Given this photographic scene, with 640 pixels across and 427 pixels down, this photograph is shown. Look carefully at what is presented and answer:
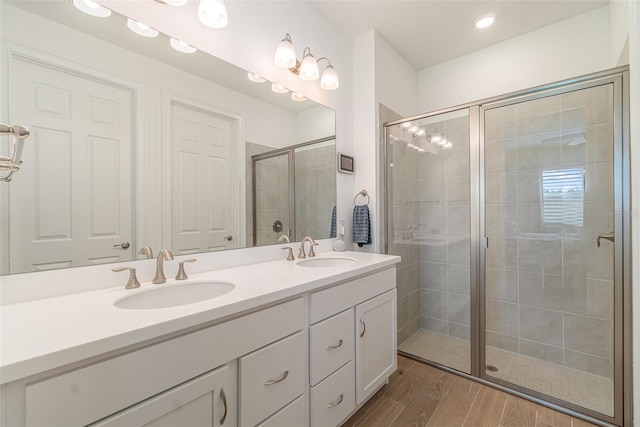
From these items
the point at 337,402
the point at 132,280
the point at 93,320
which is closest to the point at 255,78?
the point at 132,280

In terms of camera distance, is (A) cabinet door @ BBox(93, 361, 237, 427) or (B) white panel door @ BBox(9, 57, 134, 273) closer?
(A) cabinet door @ BBox(93, 361, 237, 427)

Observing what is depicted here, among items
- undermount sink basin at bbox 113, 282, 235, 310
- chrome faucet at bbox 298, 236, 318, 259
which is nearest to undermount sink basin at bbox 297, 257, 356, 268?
chrome faucet at bbox 298, 236, 318, 259

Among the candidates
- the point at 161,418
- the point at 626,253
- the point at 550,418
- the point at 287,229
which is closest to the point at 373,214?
the point at 287,229

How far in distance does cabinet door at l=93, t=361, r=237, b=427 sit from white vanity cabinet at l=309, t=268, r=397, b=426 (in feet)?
1.29

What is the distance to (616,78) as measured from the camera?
146 cm

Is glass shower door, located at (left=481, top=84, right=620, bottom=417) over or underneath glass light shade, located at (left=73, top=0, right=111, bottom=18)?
underneath

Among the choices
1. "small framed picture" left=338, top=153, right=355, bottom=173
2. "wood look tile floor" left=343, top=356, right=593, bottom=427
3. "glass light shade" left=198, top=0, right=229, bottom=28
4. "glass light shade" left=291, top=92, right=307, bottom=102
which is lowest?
"wood look tile floor" left=343, top=356, right=593, bottom=427

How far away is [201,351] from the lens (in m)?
0.82

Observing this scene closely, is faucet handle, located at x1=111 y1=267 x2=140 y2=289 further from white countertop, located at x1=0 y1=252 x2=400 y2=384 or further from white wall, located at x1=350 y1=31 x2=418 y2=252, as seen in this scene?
white wall, located at x1=350 y1=31 x2=418 y2=252

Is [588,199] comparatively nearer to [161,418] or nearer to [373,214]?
[373,214]

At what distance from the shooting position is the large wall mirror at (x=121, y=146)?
930 millimetres

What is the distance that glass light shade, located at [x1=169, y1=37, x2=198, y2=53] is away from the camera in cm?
127

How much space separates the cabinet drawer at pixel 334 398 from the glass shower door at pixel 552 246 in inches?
43.2

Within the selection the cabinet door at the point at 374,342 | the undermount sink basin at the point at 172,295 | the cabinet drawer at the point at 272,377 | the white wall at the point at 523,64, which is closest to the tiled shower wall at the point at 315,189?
the cabinet door at the point at 374,342
